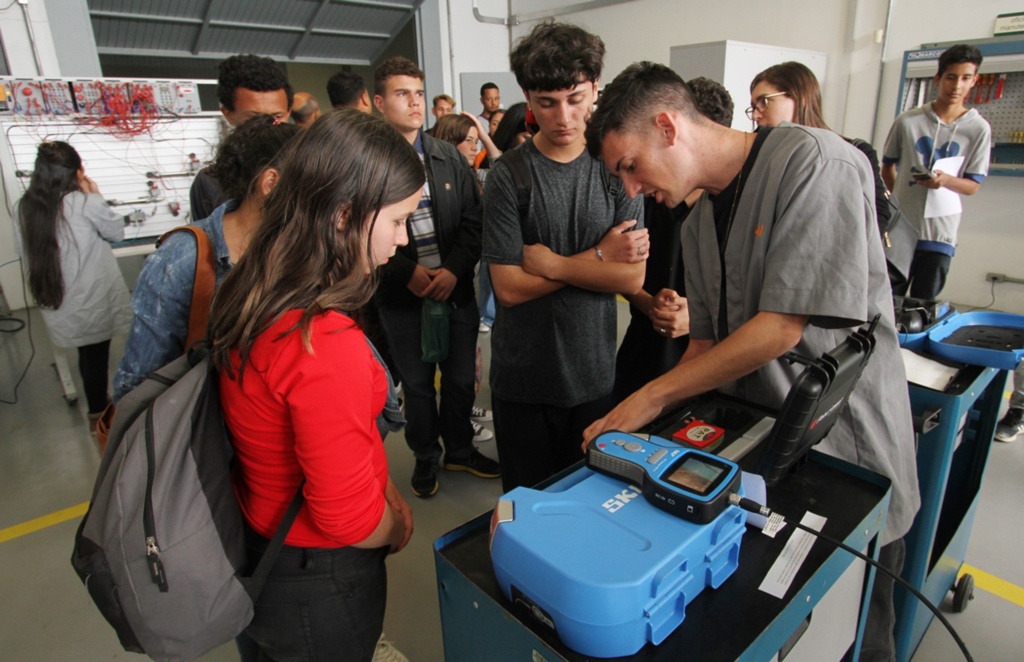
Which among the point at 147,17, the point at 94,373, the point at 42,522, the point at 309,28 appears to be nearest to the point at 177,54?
the point at 147,17

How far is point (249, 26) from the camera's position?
256 inches

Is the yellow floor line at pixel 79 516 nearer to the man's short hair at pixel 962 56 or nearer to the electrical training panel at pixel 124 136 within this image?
the electrical training panel at pixel 124 136

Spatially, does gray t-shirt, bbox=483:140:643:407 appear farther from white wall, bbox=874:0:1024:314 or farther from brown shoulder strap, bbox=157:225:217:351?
white wall, bbox=874:0:1024:314

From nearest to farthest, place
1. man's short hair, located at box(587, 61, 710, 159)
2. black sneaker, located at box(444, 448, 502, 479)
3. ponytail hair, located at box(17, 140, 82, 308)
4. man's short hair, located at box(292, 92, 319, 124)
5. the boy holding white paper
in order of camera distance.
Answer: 1. man's short hair, located at box(587, 61, 710, 159)
2. black sneaker, located at box(444, 448, 502, 479)
3. ponytail hair, located at box(17, 140, 82, 308)
4. the boy holding white paper
5. man's short hair, located at box(292, 92, 319, 124)

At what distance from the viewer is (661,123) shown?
1009mm

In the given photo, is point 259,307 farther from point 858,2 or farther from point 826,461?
point 858,2

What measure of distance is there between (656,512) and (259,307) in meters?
0.57

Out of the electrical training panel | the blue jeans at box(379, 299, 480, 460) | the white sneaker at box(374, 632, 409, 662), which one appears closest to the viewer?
the white sneaker at box(374, 632, 409, 662)

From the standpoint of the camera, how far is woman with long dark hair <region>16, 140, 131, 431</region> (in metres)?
2.62

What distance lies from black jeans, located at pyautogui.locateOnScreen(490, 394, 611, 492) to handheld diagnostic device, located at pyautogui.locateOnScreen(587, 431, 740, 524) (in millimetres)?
761

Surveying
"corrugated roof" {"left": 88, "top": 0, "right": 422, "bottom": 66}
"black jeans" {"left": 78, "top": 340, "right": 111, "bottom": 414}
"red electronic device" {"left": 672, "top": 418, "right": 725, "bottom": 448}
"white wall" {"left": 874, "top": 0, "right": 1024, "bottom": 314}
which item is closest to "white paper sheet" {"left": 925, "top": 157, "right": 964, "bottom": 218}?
→ "white wall" {"left": 874, "top": 0, "right": 1024, "bottom": 314}

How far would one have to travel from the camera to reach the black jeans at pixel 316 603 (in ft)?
3.04

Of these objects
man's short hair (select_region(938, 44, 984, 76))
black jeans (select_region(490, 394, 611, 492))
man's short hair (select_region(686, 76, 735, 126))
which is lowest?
black jeans (select_region(490, 394, 611, 492))

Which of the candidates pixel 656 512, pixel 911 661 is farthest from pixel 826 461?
pixel 911 661
